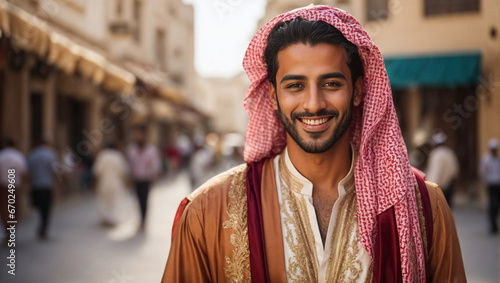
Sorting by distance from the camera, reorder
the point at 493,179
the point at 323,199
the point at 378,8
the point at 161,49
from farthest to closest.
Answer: the point at 161,49, the point at 378,8, the point at 493,179, the point at 323,199

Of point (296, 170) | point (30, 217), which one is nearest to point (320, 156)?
point (296, 170)

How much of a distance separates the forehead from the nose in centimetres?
7

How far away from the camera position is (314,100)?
1.87 metres

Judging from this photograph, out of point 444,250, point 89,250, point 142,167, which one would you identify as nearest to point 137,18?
point 142,167

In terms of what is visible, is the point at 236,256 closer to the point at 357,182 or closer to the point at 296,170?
the point at 296,170

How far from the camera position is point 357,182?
2.03 meters

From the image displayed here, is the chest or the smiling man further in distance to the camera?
the chest

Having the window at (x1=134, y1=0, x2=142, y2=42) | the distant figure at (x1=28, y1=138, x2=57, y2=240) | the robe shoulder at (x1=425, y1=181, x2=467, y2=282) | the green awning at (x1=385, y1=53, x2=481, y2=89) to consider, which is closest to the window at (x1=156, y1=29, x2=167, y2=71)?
the window at (x1=134, y1=0, x2=142, y2=42)

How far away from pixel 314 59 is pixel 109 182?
7540mm

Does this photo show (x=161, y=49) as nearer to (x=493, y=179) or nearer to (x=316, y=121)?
(x=493, y=179)

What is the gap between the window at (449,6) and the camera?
441 inches

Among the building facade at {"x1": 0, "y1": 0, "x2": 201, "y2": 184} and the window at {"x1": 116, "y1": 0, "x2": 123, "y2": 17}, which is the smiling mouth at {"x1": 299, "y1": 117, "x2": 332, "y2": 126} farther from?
the window at {"x1": 116, "y1": 0, "x2": 123, "y2": 17}

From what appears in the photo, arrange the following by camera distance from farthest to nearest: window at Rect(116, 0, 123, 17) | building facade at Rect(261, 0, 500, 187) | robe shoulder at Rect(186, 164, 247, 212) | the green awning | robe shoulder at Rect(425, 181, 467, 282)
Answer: window at Rect(116, 0, 123, 17)
building facade at Rect(261, 0, 500, 187)
the green awning
robe shoulder at Rect(186, 164, 247, 212)
robe shoulder at Rect(425, 181, 467, 282)

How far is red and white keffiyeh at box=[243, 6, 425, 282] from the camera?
73.9 inches
